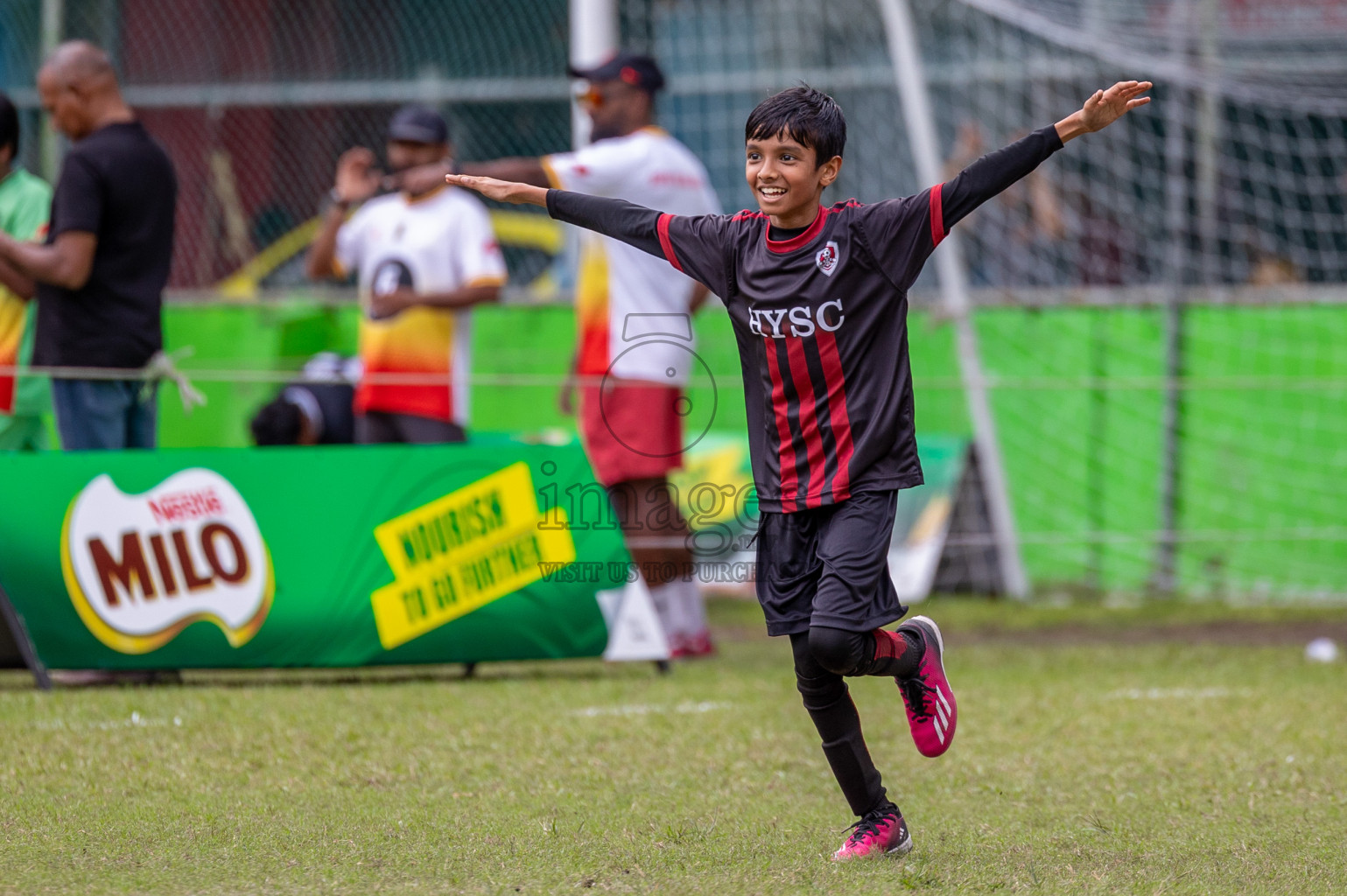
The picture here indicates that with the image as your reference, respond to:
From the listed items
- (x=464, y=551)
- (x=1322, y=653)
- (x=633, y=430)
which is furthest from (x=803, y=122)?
(x=1322, y=653)

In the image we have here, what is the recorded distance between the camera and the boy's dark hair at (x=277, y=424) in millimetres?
7703

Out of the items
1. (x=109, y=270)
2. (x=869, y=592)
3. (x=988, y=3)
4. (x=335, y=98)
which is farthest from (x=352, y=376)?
(x=869, y=592)

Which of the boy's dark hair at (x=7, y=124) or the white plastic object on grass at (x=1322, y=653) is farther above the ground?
the boy's dark hair at (x=7, y=124)

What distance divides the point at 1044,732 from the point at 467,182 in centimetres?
271

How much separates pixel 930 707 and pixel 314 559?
307cm

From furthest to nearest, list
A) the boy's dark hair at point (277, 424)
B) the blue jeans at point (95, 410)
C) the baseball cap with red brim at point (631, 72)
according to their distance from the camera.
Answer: the boy's dark hair at point (277, 424) → the baseball cap with red brim at point (631, 72) → the blue jeans at point (95, 410)

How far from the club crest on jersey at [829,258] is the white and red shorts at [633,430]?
3.25 meters

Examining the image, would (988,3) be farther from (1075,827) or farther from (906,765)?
(1075,827)

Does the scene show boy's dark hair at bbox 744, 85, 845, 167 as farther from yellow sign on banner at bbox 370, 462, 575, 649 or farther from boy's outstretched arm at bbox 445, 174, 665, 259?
yellow sign on banner at bbox 370, 462, 575, 649

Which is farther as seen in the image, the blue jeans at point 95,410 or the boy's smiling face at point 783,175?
the blue jeans at point 95,410

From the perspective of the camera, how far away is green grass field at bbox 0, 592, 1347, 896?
3.51m

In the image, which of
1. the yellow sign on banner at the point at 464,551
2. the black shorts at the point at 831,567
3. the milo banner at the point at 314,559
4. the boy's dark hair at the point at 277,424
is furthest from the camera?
the boy's dark hair at the point at 277,424

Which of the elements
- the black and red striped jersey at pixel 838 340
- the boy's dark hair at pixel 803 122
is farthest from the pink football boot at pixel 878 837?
the boy's dark hair at pixel 803 122

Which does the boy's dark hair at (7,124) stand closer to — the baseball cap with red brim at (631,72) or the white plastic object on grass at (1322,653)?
the baseball cap with red brim at (631,72)
